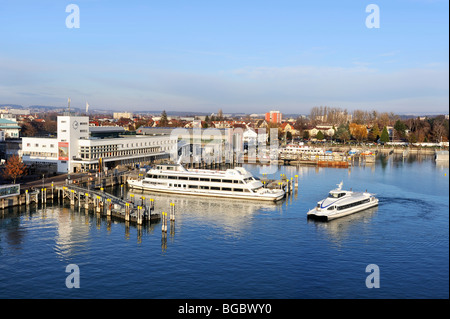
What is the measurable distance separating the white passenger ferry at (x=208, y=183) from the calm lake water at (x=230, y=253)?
50.7 inches

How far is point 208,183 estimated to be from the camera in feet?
101

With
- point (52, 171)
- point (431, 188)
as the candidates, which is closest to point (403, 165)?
point (431, 188)

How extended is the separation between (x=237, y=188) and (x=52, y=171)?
15671 millimetres

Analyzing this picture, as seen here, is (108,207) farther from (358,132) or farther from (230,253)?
(358,132)

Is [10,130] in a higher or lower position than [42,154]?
higher

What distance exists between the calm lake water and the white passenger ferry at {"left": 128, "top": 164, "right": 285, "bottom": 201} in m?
1.29

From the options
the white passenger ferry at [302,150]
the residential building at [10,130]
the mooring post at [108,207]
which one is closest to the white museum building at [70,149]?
the mooring post at [108,207]

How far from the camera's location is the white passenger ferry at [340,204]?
24672mm

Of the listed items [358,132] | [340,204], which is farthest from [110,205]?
[358,132]

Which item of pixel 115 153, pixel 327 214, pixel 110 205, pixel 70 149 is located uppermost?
pixel 70 149

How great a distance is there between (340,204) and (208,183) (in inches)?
367

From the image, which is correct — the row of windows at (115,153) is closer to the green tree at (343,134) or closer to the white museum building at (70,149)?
the white museum building at (70,149)

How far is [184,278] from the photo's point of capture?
1605cm

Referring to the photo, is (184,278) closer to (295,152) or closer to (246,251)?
(246,251)
